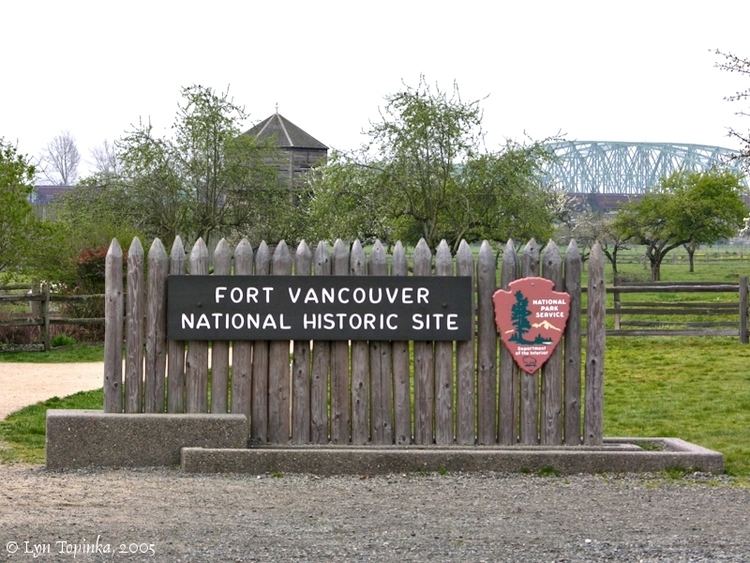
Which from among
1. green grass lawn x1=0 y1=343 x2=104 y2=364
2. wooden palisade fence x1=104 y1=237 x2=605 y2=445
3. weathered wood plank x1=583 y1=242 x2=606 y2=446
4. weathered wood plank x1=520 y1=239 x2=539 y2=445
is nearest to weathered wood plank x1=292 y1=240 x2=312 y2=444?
wooden palisade fence x1=104 y1=237 x2=605 y2=445

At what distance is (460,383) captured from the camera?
420 inches

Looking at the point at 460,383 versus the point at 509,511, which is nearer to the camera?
the point at 509,511

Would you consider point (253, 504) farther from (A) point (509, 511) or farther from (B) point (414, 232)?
(B) point (414, 232)

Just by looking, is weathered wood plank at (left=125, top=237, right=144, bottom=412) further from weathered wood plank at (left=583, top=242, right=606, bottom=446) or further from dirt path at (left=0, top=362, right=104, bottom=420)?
dirt path at (left=0, top=362, right=104, bottom=420)

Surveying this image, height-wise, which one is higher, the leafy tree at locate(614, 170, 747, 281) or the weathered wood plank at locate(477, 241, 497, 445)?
the leafy tree at locate(614, 170, 747, 281)

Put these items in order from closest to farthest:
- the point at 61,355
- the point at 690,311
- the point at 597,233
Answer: the point at 61,355, the point at 690,311, the point at 597,233

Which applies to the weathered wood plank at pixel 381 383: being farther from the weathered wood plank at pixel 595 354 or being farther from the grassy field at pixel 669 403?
the grassy field at pixel 669 403

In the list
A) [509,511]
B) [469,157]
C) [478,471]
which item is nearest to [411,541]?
[509,511]

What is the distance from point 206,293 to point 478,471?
2680mm

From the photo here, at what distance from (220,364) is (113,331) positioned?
93cm

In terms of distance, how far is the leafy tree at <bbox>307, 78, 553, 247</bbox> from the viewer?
37.8m

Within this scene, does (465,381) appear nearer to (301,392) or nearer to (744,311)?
(301,392)

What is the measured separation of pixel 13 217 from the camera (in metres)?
28.0

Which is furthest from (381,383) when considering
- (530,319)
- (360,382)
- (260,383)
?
(530,319)
